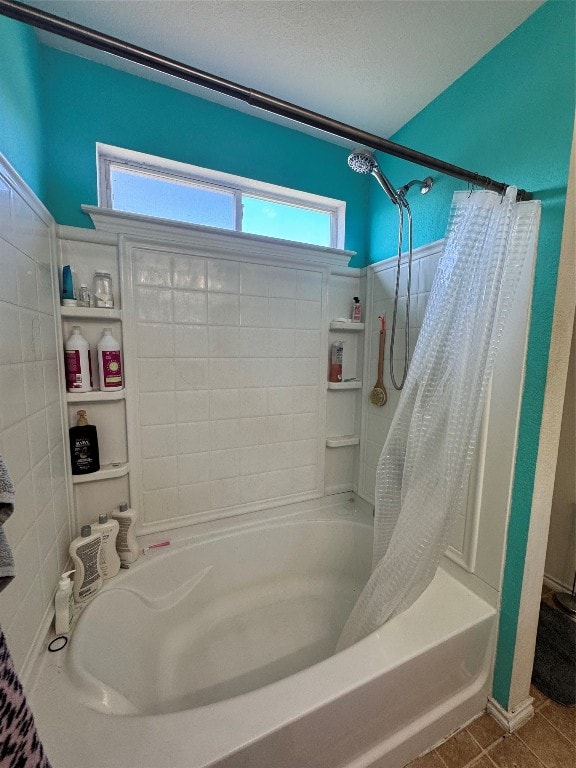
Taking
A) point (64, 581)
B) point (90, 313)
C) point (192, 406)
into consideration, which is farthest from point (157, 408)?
point (64, 581)

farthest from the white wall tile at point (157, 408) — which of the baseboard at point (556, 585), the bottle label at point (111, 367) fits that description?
the baseboard at point (556, 585)

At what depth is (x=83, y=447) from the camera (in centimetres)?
124

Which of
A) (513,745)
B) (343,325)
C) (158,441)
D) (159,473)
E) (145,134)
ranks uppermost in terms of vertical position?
(145,134)

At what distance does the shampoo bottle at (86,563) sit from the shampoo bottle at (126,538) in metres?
0.11

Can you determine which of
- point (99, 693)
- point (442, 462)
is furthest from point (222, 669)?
point (442, 462)

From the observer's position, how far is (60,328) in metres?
1.16

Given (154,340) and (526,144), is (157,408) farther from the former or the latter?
(526,144)

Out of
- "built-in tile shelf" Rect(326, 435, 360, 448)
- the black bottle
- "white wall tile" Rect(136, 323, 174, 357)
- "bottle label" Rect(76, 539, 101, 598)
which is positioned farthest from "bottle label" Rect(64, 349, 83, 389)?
"built-in tile shelf" Rect(326, 435, 360, 448)

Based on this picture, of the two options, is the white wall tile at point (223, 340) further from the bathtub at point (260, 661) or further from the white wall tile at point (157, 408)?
the bathtub at point (260, 661)

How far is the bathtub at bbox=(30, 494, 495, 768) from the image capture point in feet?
2.34

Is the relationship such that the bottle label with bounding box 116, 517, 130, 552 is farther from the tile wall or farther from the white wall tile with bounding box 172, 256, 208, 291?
the white wall tile with bounding box 172, 256, 208, 291

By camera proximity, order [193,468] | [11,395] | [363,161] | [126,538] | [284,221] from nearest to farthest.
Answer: [11,395], [363,161], [126,538], [193,468], [284,221]

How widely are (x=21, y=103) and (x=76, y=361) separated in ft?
2.58

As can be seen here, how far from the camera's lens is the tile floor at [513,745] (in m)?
0.96
